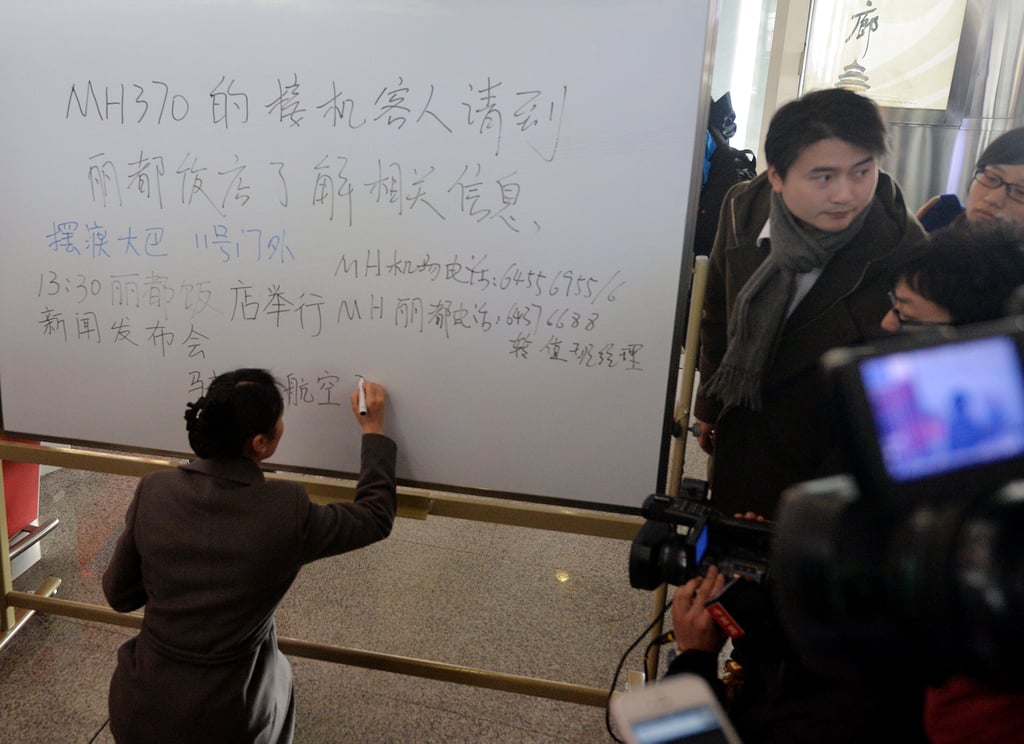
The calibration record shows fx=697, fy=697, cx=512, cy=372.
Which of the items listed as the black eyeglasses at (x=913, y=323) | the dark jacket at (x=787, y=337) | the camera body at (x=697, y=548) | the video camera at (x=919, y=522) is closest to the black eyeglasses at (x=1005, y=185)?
the dark jacket at (x=787, y=337)

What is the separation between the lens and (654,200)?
4.16ft

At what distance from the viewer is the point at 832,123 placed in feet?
4.19

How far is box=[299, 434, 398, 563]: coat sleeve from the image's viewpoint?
1.23 metres

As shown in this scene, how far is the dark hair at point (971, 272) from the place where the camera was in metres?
0.94

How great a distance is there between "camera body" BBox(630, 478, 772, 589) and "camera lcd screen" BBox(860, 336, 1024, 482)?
52 cm

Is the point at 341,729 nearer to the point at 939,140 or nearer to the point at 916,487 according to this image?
the point at 916,487

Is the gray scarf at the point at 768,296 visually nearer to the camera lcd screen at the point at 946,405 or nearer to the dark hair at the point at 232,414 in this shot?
the dark hair at the point at 232,414

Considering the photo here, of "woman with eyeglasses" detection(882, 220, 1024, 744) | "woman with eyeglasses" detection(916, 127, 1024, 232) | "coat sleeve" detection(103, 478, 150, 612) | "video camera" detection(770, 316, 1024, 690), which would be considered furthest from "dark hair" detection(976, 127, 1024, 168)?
"coat sleeve" detection(103, 478, 150, 612)

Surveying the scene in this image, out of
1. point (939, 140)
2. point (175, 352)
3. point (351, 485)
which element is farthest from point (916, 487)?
point (939, 140)

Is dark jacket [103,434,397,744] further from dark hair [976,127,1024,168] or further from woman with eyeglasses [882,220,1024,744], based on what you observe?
dark hair [976,127,1024,168]

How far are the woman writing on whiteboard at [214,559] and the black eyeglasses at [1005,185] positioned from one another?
1.42m

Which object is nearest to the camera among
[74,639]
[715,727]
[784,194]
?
[715,727]

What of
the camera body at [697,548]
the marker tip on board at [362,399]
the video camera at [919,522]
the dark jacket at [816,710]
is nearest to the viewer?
the video camera at [919,522]

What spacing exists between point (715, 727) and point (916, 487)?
0.28 m
